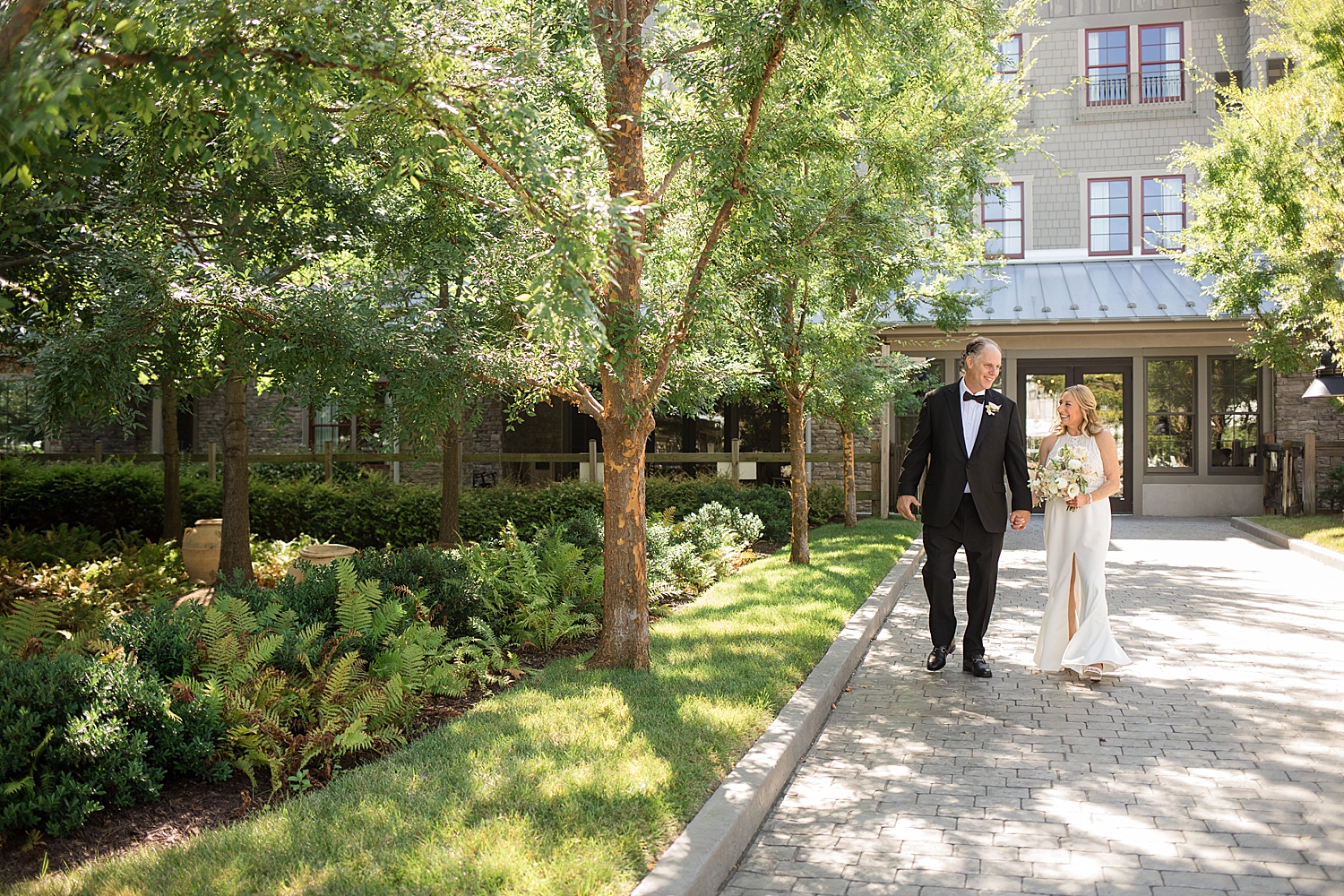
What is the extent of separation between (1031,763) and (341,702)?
11.5ft

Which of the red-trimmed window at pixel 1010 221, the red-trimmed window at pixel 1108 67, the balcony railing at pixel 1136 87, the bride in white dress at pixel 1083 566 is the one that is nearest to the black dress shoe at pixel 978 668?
the bride in white dress at pixel 1083 566

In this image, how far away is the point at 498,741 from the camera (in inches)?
190

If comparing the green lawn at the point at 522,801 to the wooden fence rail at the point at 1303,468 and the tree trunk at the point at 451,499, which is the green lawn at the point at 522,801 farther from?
the wooden fence rail at the point at 1303,468

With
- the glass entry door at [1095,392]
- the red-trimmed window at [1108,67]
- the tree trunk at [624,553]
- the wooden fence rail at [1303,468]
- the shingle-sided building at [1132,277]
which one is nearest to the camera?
the tree trunk at [624,553]

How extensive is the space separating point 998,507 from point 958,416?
68 cm

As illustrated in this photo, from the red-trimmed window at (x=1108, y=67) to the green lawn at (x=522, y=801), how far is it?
2037 cm

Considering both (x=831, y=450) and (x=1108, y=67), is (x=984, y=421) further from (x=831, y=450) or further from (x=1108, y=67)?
(x=1108, y=67)

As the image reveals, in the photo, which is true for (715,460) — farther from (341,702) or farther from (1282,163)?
(341,702)

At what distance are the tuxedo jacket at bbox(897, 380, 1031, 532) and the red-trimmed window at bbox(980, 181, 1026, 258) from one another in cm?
1686

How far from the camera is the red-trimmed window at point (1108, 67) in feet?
73.7

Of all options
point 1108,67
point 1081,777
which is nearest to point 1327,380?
point 1108,67

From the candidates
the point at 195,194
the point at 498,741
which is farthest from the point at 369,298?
the point at 498,741

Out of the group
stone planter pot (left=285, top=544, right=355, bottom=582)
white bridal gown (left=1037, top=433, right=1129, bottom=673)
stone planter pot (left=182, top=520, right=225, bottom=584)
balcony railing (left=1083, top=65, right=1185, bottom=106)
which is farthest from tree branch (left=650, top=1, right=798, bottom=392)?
balcony railing (left=1083, top=65, right=1185, bottom=106)

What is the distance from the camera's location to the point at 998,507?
6.81 meters
